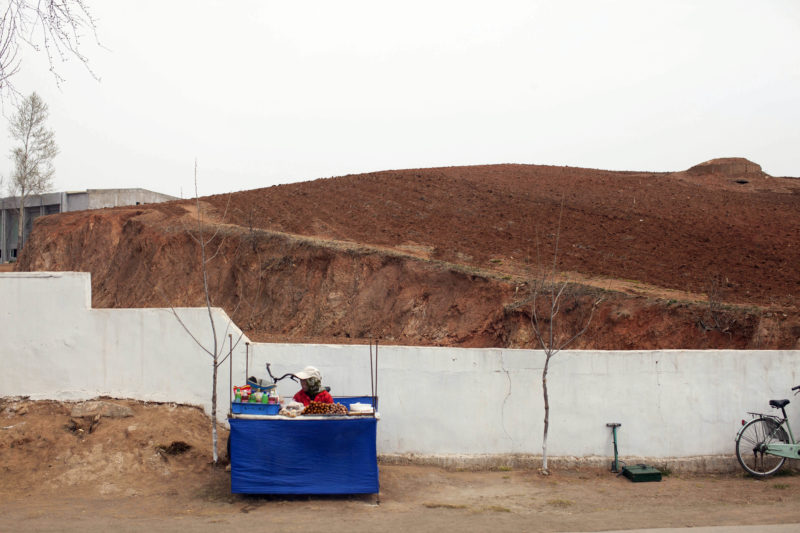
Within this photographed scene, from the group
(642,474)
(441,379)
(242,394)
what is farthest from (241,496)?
(642,474)

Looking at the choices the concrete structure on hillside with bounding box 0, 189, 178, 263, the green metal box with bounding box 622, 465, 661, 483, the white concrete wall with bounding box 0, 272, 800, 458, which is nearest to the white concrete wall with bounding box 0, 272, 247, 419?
the white concrete wall with bounding box 0, 272, 800, 458

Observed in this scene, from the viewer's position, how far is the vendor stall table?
25.8 ft

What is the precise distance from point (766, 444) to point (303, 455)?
6.62 m

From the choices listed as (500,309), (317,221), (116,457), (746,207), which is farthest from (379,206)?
(116,457)

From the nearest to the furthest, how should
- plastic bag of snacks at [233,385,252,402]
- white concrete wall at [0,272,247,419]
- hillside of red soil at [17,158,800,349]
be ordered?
1. plastic bag of snacks at [233,385,252,402]
2. white concrete wall at [0,272,247,419]
3. hillside of red soil at [17,158,800,349]

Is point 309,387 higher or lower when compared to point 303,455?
higher

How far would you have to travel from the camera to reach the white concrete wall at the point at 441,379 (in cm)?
949

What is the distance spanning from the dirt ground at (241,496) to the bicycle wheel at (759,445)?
23cm

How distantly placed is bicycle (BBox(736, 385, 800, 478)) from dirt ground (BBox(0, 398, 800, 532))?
0.26 metres

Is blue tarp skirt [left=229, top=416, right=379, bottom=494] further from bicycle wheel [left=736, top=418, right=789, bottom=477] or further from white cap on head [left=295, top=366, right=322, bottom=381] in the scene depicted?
bicycle wheel [left=736, top=418, right=789, bottom=477]

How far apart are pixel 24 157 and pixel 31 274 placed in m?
31.8

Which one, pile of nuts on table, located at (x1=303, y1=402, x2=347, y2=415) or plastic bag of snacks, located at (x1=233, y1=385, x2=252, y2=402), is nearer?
pile of nuts on table, located at (x1=303, y1=402, x2=347, y2=415)

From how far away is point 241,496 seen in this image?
8.02 metres

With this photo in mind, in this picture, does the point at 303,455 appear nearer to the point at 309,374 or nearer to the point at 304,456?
the point at 304,456
